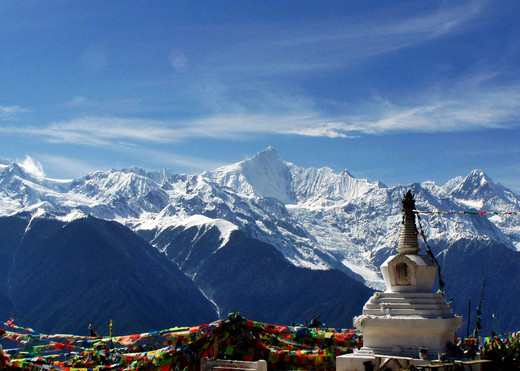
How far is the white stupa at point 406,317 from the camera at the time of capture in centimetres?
Answer: 3123

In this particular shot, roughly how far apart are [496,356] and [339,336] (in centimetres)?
832

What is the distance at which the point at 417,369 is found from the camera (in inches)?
1117

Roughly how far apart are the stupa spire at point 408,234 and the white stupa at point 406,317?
0.28m

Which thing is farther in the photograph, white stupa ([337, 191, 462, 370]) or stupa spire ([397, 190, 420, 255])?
stupa spire ([397, 190, 420, 255])

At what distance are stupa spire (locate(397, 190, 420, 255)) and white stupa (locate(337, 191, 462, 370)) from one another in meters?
0.28

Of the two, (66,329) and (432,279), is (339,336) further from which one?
(66,329)

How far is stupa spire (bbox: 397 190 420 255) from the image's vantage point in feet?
111

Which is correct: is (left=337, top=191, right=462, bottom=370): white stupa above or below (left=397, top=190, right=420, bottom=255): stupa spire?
below

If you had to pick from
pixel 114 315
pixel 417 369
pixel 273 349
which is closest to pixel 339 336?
pixel 273 349

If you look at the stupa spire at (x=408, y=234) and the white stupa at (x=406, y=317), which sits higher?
the stupa spire at (x=408, y=234)

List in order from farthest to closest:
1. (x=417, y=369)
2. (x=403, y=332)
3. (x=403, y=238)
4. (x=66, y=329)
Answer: (x=66, y=329), (x=403, y=238), (x=403, y=332), (x=417, y=369)

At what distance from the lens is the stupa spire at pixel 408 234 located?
33938mm

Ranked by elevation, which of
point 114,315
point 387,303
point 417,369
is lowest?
point 417,369

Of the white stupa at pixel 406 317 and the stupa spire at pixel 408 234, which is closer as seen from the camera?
the white stupa at pixel 406 317
